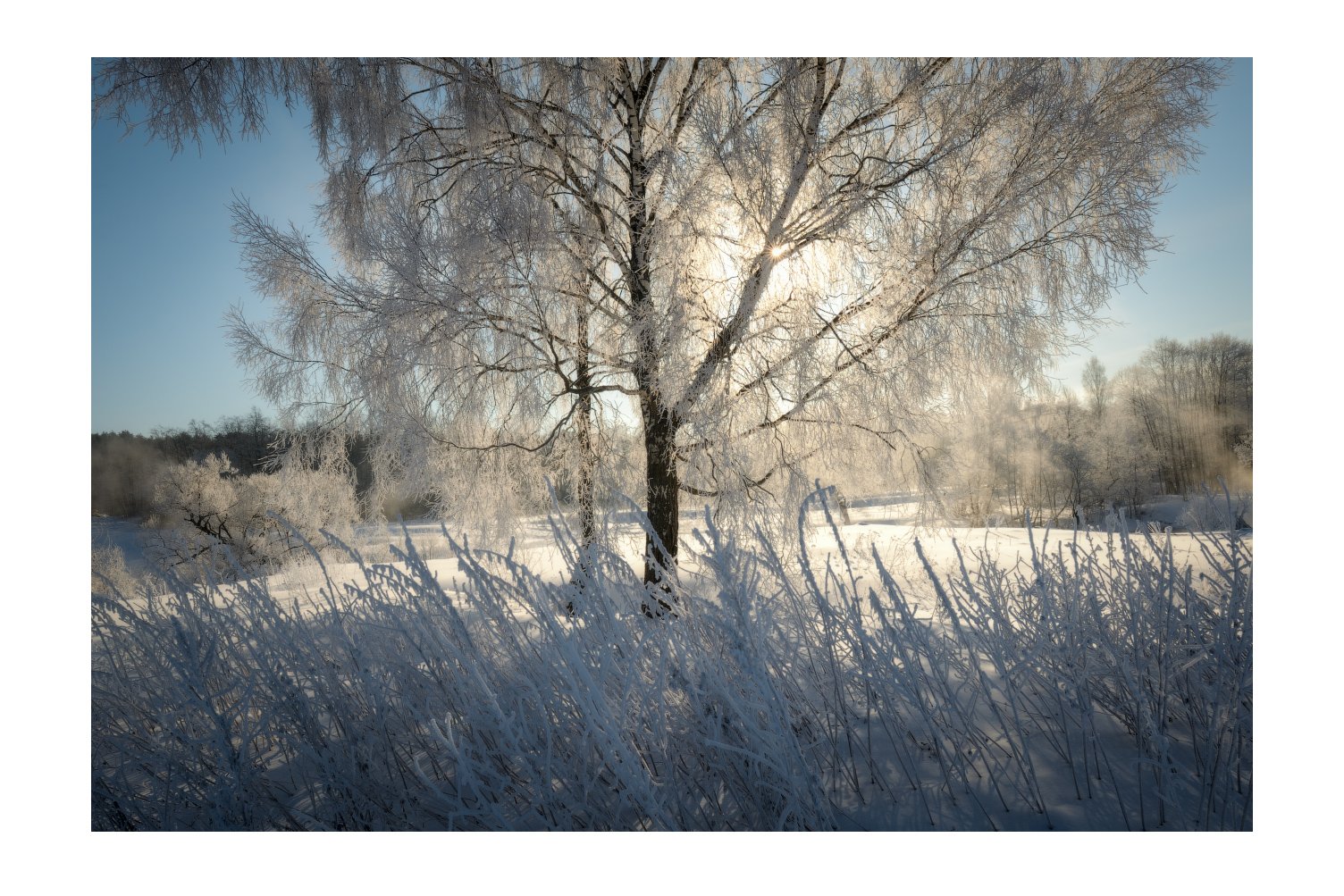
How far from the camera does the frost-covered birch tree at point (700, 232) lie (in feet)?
7.16

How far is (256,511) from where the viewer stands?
8.26 feet

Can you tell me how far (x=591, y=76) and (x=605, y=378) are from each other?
4.07ft

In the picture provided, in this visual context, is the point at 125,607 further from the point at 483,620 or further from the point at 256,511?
the point at 256,511

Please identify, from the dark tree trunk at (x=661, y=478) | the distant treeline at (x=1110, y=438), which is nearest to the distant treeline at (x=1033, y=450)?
the distant treeline at (x=1110, y=438)

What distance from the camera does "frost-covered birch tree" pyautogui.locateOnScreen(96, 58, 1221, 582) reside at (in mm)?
2182

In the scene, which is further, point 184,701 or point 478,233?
point 478,233

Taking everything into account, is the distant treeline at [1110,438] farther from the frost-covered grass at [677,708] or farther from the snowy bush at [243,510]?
the snowy bush at [243,510]

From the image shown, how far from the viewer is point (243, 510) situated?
2.50 meters

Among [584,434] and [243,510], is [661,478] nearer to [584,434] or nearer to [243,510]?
[584,434]

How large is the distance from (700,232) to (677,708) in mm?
1819

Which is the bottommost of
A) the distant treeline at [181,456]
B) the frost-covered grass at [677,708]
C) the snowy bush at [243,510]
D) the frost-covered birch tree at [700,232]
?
the frost-covered grass at [677,708]

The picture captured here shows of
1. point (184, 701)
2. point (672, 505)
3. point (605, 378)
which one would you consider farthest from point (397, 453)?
point (184, 701)

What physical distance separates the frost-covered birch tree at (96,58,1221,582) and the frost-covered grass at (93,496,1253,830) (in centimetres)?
108

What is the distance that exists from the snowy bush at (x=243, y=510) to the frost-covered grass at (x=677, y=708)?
89 cm
